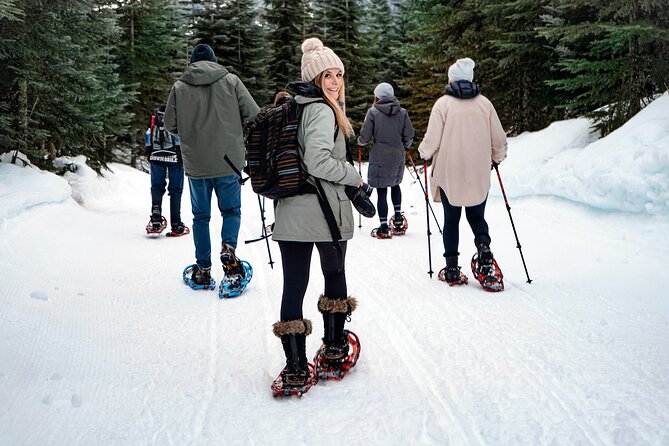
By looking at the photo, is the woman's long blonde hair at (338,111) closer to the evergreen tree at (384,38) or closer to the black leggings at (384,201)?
the black leggings at (384,201)

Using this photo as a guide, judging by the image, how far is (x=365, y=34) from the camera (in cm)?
2812

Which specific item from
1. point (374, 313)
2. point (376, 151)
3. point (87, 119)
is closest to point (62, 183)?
point (87, 119)

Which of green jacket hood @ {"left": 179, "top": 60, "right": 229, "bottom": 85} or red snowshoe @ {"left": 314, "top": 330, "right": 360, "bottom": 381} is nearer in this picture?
red snowshoe @ {"left": 314, "top": 330, "right": 360, "bottom": 381}

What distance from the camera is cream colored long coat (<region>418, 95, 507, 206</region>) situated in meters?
5.02

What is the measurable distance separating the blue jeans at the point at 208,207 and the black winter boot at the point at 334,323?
2.17 metres

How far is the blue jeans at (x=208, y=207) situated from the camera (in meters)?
5.07

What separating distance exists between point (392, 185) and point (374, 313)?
12.9 feet

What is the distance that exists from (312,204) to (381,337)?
1.51 metres

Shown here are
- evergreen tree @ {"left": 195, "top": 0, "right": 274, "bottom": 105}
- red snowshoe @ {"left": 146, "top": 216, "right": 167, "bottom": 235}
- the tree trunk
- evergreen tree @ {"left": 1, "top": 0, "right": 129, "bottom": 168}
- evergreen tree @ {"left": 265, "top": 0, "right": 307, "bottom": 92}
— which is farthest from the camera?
evergreen tree @ {"left": 265, "top": 0, "right": 307, "bottom": 92}

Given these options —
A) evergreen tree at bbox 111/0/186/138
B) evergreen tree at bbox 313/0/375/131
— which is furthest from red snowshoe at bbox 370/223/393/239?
evergreen tree at bbox 313/0/375/131

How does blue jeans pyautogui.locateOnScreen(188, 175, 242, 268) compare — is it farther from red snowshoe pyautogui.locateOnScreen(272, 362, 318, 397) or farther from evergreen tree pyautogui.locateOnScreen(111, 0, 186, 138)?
evergreen tree pyautogui.locateOnScreen(111, 0, 186, 138)

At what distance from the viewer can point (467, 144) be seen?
5.07 meters

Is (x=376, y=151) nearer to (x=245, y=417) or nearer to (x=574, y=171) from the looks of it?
(x=574, y=171)

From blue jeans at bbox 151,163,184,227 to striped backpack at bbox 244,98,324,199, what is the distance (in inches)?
196
